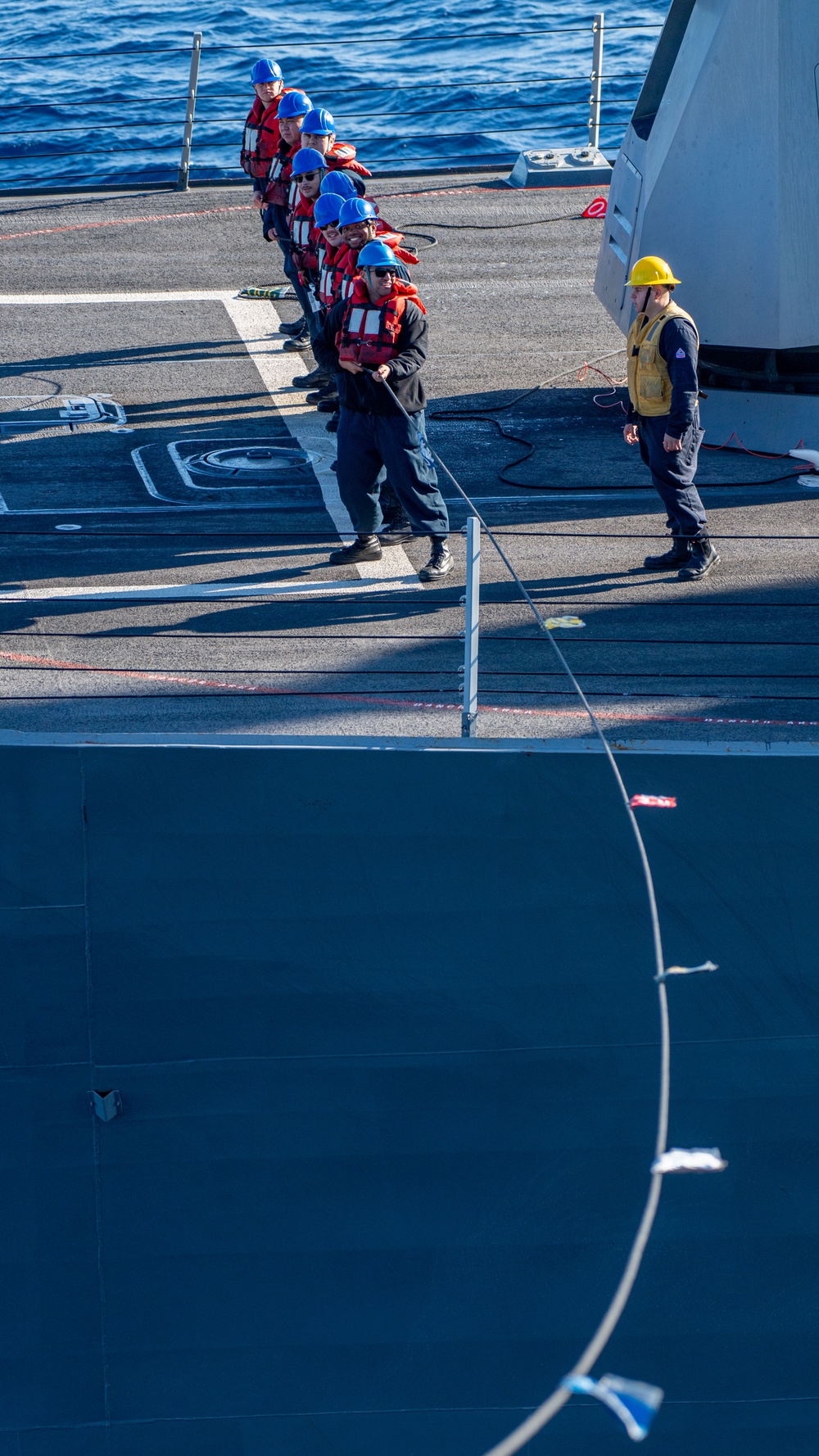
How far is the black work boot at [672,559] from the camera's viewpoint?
9.31 metres

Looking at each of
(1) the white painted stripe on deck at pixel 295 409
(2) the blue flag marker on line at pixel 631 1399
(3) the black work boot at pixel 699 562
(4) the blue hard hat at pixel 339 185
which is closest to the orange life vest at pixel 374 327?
(1) the white painted stripe on deck at pixel 295 409

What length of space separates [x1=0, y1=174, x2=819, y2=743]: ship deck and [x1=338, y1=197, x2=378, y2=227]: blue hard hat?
183cm

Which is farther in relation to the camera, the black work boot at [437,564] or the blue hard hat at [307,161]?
the blue hard hat at [307,161]

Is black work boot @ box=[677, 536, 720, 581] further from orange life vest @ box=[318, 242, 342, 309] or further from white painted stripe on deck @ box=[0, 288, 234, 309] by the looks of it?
white painted stripe on deck @ box=[0, 288, 234, 309]

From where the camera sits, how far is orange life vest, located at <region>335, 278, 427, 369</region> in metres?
8.66

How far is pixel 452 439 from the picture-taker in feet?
37.2

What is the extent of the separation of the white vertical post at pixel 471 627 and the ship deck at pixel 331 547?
1.89ft

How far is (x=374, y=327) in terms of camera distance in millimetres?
8664

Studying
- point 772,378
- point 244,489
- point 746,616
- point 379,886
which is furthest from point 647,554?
point 379,886

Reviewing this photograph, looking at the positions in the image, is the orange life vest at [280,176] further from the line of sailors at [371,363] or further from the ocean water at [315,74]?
the ocean water at [315,74]

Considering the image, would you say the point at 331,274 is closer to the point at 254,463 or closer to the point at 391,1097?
the point at 254,463

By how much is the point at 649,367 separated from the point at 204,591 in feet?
9.68

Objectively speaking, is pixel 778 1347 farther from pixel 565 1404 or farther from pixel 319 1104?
pixel 319 1104

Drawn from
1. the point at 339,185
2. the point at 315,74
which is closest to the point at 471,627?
the point at 339,185
